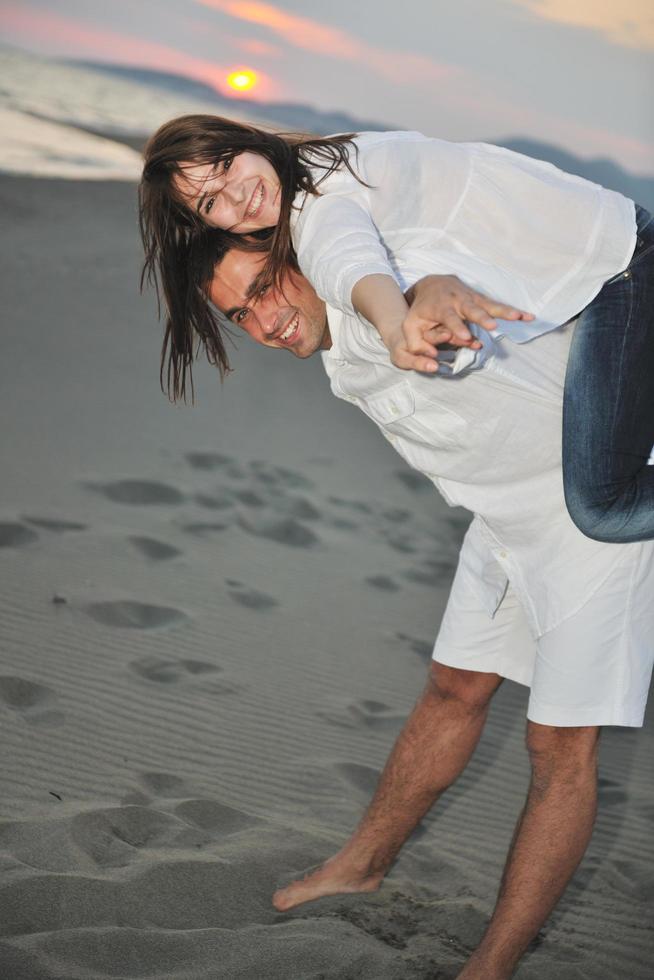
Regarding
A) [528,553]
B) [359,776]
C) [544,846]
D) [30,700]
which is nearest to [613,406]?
[528,553]

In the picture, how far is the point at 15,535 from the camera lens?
5.28 m

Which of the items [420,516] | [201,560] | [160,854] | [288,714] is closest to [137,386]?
[420,516]

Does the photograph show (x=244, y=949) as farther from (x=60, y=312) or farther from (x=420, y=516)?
(x=60, y=312)

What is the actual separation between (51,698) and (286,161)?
7.54ft

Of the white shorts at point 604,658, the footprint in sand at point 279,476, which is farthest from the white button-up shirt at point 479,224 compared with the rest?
the footprint in sand at point 279,476

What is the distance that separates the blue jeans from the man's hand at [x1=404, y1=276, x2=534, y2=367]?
0.50 metres

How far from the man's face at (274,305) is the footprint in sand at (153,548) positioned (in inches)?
112

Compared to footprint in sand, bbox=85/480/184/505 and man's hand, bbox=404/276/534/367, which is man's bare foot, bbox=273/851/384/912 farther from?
footprint in sand, bbox=85/480/184/505

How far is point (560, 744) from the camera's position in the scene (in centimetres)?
253

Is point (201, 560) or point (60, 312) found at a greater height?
point (60, 312)

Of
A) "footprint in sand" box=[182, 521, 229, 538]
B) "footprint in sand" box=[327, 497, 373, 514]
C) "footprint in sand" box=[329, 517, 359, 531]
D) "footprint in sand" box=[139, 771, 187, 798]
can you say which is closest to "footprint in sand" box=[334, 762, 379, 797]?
"footprint in sand" box=[139, 771, 187, 798]

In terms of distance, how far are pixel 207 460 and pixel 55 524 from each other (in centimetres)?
171

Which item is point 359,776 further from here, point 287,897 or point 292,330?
point 292,330

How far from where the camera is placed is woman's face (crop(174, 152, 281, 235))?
2.40 metres
